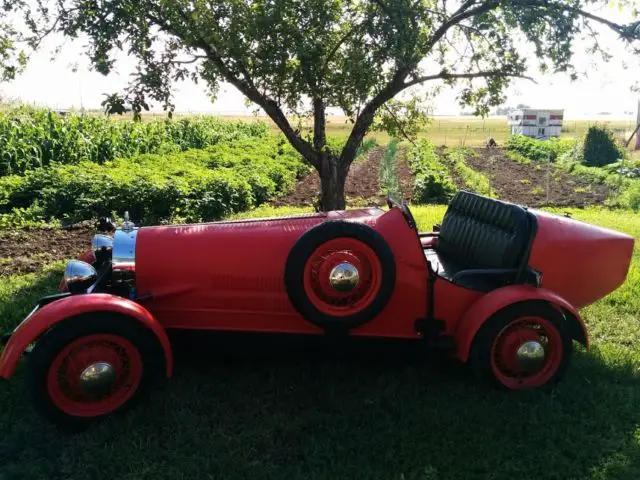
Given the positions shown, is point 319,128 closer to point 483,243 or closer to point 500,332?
point 483,243

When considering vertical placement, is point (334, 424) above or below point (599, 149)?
below

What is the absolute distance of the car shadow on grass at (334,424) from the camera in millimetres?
2641

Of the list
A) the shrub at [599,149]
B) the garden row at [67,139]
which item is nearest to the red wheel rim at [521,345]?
the garden row at [67,139]

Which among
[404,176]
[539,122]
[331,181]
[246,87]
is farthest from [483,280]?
[539,122]

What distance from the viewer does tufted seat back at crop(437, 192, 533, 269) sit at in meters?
3.37

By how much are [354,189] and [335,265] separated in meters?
11.4

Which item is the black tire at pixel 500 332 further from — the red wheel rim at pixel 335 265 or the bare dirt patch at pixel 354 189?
the bare dirt patch at pixel 354 189

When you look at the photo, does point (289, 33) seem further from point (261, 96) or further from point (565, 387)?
point (565, 387)

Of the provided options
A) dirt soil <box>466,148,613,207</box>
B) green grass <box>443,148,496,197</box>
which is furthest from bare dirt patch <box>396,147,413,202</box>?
dirt soil <box>466,148,613,207</box>

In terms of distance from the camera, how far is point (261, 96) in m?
6.01

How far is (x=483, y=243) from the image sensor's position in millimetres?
3664

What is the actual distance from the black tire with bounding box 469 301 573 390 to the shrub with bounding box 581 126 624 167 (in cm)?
1835

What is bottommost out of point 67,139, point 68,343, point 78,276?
point 68,343

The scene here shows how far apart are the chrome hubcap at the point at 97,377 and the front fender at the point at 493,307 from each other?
2002mm
